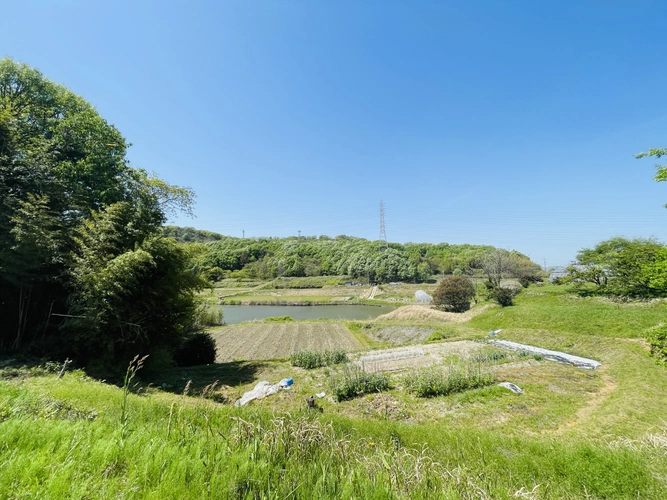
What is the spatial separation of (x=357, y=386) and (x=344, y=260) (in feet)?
253

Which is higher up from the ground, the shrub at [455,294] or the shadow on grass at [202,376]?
the shrub at [455,294]

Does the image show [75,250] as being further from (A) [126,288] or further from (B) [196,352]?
(B) [196,352]

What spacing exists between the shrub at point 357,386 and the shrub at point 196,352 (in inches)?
334

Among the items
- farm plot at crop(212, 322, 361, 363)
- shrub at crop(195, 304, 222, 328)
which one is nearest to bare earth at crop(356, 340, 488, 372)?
farm plot at crop(212, 322, 361, 363)

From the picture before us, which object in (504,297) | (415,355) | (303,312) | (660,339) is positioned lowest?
(303,312)

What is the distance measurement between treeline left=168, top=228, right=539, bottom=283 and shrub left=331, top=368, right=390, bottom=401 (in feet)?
199

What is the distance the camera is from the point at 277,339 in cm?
2123

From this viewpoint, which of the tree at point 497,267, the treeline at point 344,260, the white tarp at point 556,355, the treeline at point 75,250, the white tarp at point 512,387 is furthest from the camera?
the treeline at point 344,260

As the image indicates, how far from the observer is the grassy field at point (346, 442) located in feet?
5.83

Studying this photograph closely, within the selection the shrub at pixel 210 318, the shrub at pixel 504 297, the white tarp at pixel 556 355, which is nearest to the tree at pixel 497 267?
the shrub at pixel 504 297

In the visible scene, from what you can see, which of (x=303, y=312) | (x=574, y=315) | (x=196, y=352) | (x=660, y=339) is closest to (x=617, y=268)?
(x=574, y=315)

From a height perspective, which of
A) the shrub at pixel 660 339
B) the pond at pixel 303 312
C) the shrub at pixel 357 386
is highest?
the shrub at pixel 660 339

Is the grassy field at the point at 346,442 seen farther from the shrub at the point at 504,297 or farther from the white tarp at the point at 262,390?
the shrub at the point at 504,297

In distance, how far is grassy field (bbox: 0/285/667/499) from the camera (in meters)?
1.78
